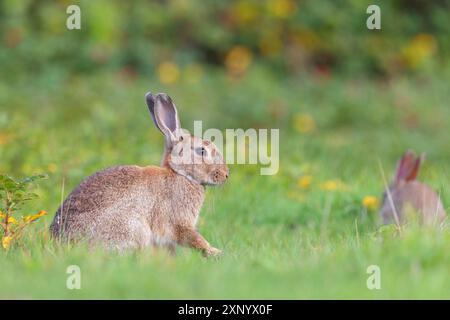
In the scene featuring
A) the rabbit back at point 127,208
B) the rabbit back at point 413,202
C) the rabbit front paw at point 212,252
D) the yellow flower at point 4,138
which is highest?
the yellow flower at point 4,138

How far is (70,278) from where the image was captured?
4.88 m

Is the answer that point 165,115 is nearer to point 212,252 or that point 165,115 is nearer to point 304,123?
point 212,252

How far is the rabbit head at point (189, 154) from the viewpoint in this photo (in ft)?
20.5

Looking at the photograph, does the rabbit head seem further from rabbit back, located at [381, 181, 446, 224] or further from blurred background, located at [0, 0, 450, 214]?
blurred background, located at [0, 0, 450, 214]

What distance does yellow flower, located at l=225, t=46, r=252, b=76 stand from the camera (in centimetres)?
1338

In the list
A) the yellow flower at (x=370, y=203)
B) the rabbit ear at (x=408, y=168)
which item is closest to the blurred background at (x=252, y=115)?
the yellow flower at (x=370, y=203)

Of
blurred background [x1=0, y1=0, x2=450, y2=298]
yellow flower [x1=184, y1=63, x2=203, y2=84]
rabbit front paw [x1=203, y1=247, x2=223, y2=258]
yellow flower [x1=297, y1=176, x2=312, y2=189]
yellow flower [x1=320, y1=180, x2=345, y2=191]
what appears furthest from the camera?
yellow flower [x1=184, y1=63, x2=203, y2=84]

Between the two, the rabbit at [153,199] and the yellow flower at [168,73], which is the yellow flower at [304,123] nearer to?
the yellow flower at [168,73]

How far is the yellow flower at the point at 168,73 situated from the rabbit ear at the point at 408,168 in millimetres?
5033

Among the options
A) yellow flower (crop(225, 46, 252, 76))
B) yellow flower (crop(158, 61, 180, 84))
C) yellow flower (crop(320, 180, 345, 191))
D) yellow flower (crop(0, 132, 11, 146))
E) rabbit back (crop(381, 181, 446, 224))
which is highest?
yellow flower (crop(225, 46, 252, 76))

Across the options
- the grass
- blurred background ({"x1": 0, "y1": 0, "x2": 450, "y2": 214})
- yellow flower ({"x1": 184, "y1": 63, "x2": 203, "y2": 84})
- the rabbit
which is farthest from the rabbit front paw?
yellow flower ({"x1": 184, "y1": 63, "x2": 203, "y2": 84})

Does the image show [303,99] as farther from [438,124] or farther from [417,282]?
[417,282]

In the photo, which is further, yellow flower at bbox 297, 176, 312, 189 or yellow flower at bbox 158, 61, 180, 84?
yellow flower at bbox 158, 61, 180, 84

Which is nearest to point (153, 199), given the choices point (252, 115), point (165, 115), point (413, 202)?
point (165, 115)
